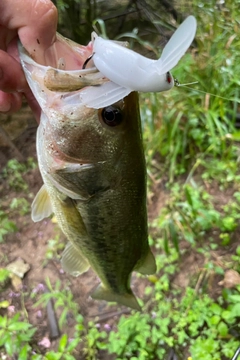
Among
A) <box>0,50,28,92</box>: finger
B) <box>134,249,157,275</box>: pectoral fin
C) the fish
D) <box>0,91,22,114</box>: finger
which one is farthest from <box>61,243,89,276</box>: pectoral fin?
<box>0,50,28,92</box>: finger

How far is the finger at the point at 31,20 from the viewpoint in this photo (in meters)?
0.93

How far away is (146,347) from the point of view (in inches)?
80.1

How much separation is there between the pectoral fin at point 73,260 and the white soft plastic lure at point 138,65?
879 mm

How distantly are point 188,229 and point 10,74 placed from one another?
168cm

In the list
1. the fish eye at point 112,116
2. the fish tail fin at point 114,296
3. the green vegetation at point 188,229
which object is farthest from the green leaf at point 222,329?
the fish eye at point 112,116

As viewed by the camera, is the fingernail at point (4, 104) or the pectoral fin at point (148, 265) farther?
the pectoral fin at point (148, 265)

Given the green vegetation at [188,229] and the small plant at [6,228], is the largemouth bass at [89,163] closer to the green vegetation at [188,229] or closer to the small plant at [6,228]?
the green vegetation at [188,229]

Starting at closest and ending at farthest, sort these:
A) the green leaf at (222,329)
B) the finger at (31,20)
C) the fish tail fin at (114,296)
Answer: the finger at (31,20), the fish tail fin at (114,296), the green leaf at (222,329)

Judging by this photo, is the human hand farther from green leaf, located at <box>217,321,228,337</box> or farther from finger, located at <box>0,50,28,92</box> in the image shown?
green leaf, located at <box>217,321,228,337</box>

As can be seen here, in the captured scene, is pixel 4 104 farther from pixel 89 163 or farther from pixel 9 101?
pixel 89 163

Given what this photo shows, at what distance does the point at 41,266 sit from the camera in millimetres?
2531

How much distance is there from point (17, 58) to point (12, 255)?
186 cm

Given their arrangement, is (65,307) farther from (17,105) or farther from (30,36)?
(30,36)

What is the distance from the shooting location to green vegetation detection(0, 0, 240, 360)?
6.68 feet
